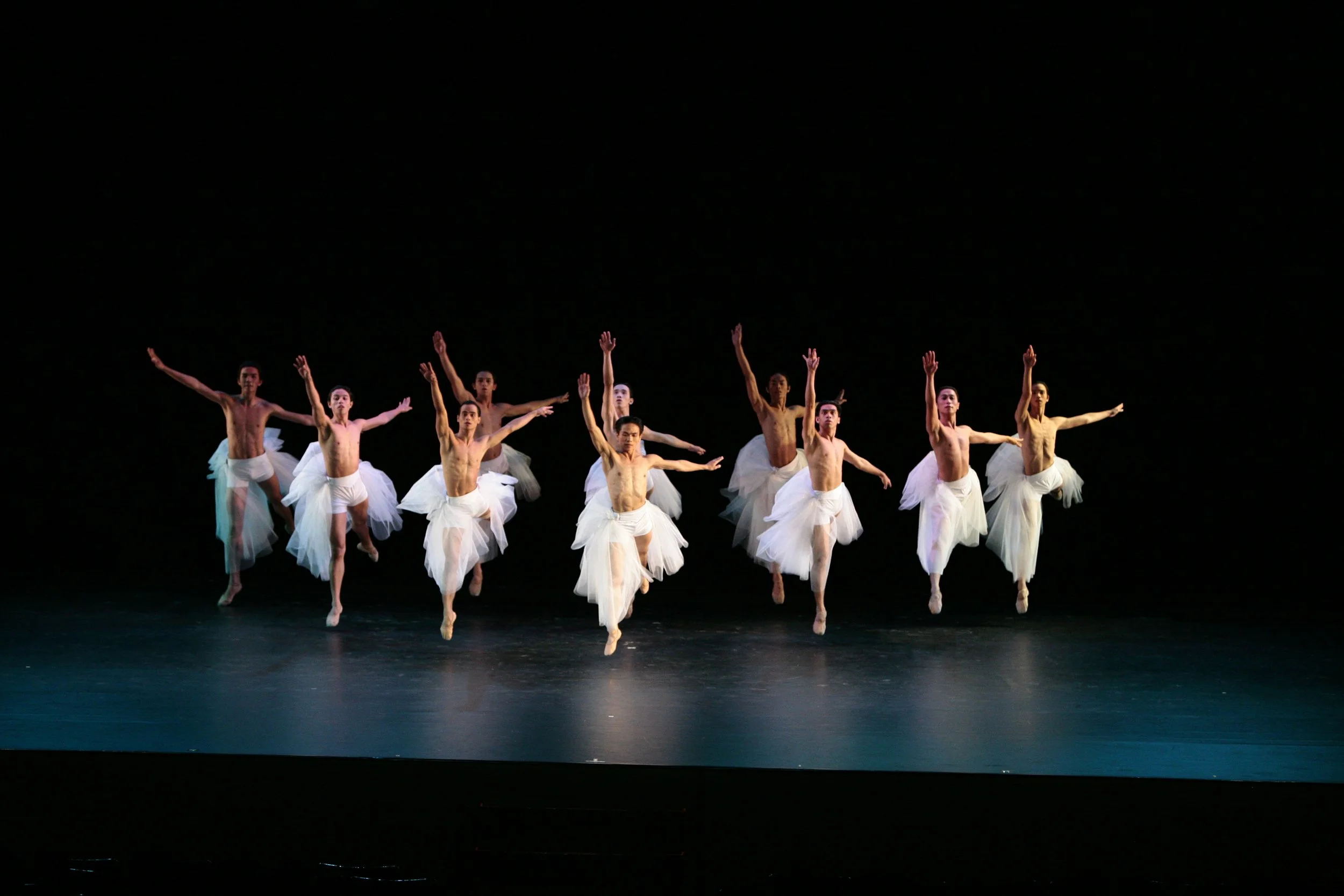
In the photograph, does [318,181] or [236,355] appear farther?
[236,355]

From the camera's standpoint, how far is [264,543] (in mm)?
6414

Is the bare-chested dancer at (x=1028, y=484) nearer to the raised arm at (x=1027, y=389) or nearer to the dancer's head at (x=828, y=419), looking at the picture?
the raised arm at (x=1027, y=389)

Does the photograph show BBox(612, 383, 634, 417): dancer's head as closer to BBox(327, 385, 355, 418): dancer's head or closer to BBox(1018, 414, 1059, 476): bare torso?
BBox(327, 385, 355, 418): dancer's head

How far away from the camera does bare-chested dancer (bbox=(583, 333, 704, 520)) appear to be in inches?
225

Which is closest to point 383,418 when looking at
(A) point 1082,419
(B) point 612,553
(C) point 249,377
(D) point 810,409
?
(C) point 249,377

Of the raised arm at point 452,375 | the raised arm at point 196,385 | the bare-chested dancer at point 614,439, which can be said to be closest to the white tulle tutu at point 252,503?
the raised arm at point 196,385

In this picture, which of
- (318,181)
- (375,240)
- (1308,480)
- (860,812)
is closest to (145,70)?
(318,181)

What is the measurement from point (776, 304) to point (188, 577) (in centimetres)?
370

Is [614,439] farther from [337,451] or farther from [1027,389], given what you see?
[1027,389]

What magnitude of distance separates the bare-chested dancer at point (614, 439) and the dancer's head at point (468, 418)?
0.61 metres

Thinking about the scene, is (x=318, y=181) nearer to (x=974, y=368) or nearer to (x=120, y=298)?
(x=120, y=298)

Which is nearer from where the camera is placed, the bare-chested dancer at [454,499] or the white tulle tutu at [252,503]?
the bare-chested dancer at [454,499]

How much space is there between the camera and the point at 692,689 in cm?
438

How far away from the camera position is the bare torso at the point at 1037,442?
6145 mm
